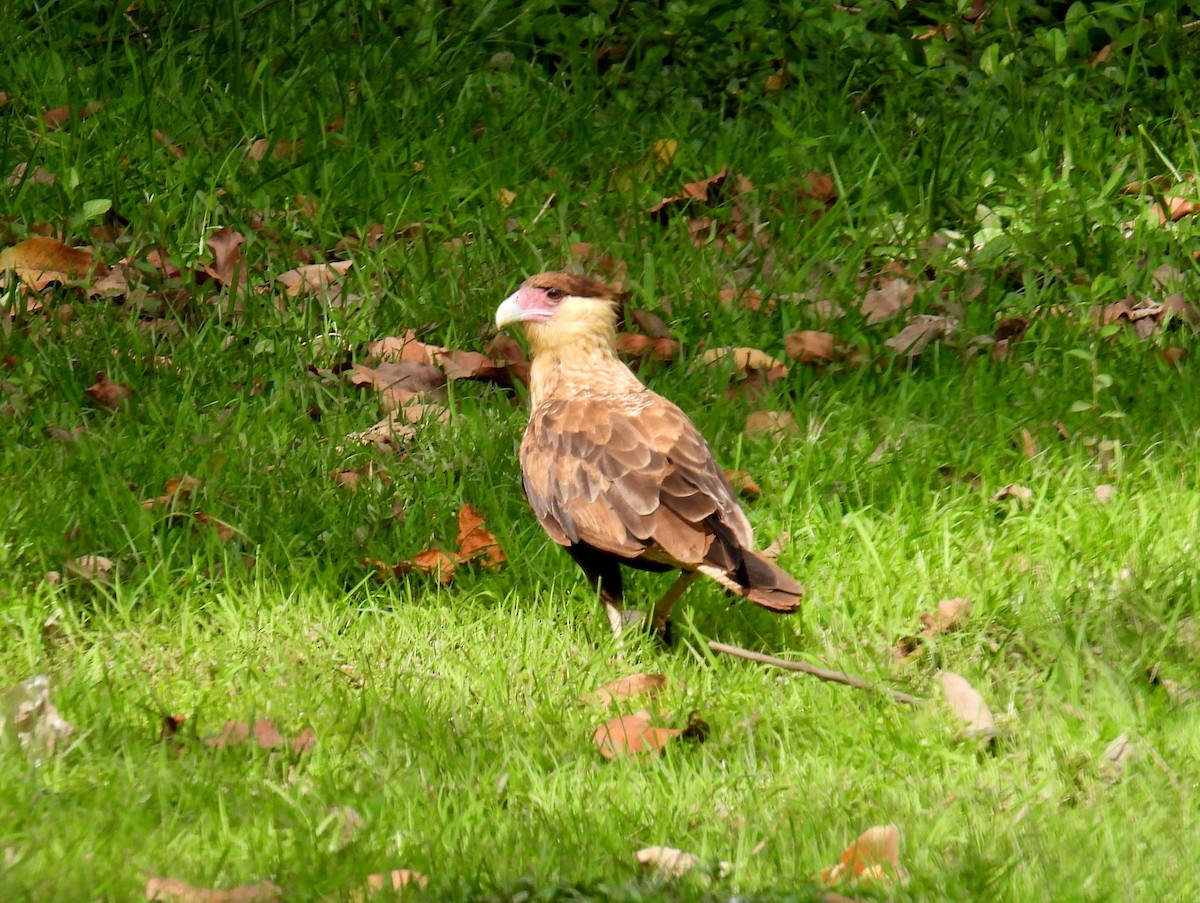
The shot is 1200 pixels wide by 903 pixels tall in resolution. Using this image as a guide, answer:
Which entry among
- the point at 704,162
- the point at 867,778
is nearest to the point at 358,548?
the point at 867,778

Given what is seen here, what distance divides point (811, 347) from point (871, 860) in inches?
128

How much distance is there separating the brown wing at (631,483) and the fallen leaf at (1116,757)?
1.18 metres

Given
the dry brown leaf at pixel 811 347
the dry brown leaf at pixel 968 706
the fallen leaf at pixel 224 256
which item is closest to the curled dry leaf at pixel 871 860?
the dry brown leaf at pixel 968 706

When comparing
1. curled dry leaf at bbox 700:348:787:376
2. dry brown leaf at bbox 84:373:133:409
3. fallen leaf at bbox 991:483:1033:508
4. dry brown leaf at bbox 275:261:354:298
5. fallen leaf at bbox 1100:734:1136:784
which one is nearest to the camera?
fallen leaf at bbox 1100:734:1136:784

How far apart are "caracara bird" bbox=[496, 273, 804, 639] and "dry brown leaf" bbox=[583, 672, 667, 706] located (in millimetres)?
323

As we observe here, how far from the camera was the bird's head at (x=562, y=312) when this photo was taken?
584 cm

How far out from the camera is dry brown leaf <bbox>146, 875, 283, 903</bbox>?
3.46m

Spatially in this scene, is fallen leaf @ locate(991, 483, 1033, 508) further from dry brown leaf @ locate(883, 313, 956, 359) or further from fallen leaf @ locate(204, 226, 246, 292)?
fallen leaf @ locate(204, 226, 246, 292)

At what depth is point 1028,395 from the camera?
6.41 m

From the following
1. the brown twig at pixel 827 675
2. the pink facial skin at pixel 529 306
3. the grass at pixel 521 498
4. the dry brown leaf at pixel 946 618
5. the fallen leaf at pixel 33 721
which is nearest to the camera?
the grass at pixel 521 498

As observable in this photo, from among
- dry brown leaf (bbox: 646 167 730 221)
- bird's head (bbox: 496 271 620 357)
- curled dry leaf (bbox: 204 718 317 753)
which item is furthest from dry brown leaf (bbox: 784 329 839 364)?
curled dry leaf (bbox: 204 718 317 753)

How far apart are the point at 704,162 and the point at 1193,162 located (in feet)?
7.69

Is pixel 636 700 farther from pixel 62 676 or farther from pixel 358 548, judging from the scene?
pixel 62 676

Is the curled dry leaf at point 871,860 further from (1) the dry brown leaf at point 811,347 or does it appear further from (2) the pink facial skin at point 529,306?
(1) the dry brown leaf at point 811,347
